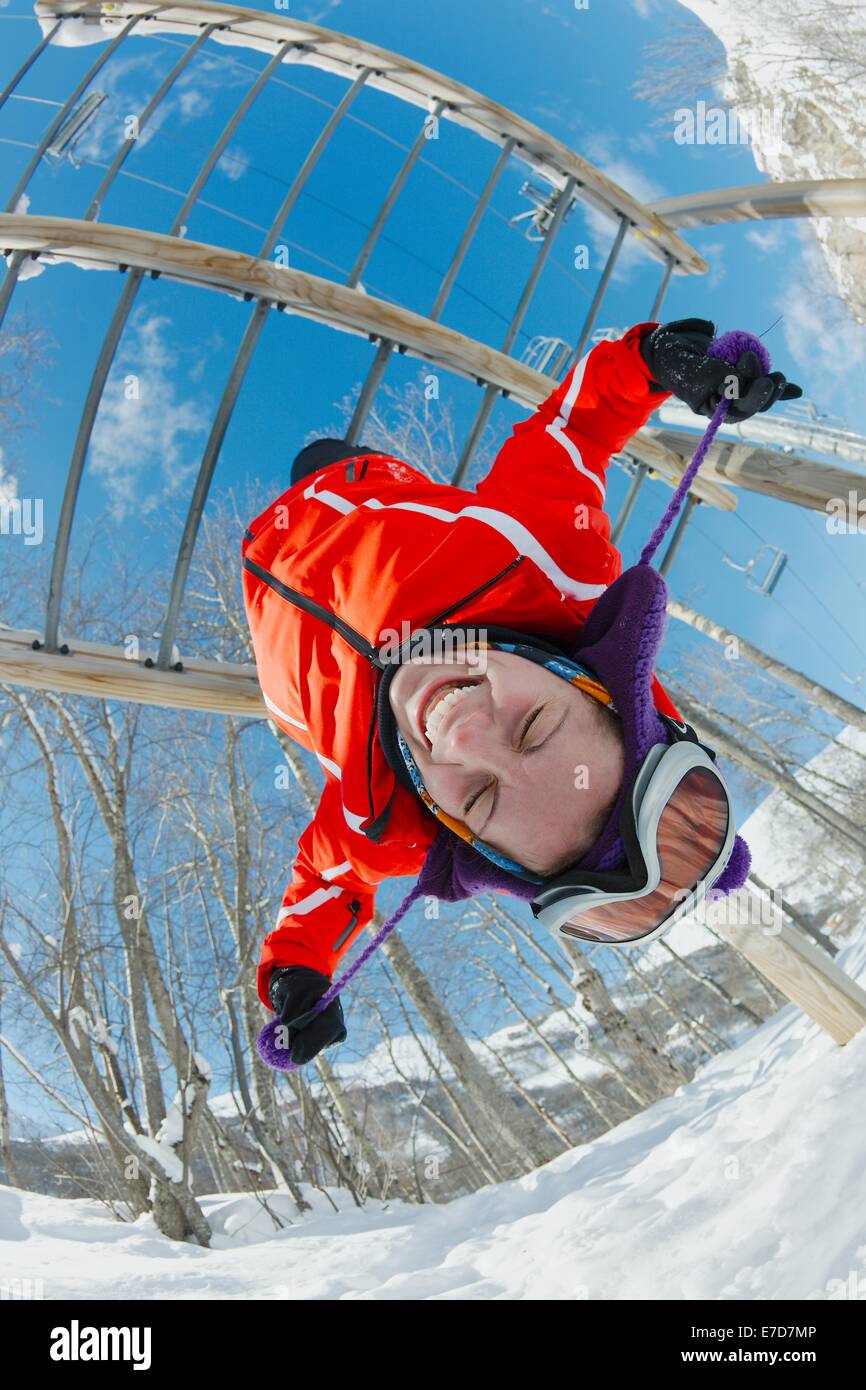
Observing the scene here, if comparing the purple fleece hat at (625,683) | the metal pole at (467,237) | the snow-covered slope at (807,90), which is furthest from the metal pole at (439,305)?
the snow-covered slope at (807,90)

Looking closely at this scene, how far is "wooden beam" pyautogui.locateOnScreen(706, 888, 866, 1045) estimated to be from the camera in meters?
3.62

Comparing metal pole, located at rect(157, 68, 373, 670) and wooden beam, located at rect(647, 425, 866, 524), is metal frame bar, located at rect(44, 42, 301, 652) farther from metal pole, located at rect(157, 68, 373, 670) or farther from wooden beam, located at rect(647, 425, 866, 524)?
wooden beam, located at rect(647, 425, 866, 524)

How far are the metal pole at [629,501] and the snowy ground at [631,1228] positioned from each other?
2502 millimetres

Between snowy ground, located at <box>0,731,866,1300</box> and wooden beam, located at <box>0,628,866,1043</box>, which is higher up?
wooden beam, located at <box>0,628,866,1043</box>

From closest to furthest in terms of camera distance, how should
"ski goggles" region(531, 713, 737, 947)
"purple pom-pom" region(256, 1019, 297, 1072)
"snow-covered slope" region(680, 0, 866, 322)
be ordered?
1. "ski goggles" region(531, 713, 737, 947)
2. "purple pom-pom" region(256, 1019, 297, 1072)
3. "snow-covered slope" region(680, 0, 866, 322)

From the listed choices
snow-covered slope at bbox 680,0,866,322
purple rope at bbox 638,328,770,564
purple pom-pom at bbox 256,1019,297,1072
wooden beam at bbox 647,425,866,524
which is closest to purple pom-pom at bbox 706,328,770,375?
purple rope at bbox 638,328,770,564

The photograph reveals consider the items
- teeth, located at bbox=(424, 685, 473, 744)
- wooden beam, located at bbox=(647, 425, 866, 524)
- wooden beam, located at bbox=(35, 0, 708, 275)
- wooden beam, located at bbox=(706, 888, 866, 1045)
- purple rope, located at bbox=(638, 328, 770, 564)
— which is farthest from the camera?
wooden beam, located at bbox=(35, 0, 708, 275)

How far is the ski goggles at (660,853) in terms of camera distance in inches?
76.7

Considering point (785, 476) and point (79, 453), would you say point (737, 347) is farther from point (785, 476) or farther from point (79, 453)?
point (79, 453)

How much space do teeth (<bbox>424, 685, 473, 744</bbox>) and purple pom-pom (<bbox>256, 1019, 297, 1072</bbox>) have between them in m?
1.16

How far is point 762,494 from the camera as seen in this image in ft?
10.3

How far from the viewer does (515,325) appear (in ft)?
13.7

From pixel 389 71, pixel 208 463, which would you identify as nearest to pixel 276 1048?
pixel 208 463

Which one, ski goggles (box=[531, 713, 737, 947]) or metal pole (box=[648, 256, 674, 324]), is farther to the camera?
metal pole (box=[648, 256, 674, 324])
